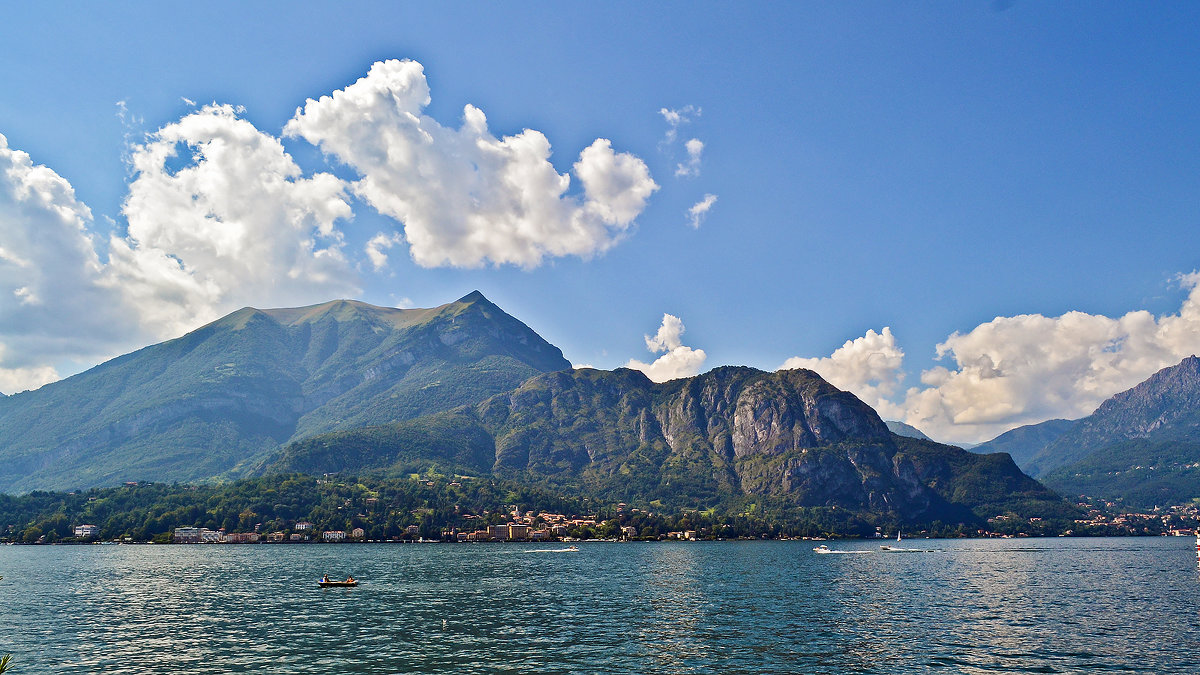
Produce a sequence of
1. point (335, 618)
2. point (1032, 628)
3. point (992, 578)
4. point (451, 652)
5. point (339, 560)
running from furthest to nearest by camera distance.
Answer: point (339, 560) → point (992, 578) → point (335, 618) → point (1032, 628) → point (451, 652)

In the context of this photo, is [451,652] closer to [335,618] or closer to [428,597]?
[335,618]

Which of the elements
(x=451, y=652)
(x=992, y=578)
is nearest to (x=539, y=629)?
(x=451, y=652)

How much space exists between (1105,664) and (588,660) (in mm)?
40979

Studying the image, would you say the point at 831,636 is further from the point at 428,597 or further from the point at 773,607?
the point at 428,597

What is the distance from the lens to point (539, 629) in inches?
2908

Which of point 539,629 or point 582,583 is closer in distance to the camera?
point 539,629

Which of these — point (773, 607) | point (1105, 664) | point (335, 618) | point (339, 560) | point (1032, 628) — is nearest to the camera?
point (1105, 664)

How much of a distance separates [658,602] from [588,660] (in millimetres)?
40382

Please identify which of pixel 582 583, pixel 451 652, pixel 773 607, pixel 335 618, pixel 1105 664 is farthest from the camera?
pixel 582 583

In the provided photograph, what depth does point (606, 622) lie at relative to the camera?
7888 cm

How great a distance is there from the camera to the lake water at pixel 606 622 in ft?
193

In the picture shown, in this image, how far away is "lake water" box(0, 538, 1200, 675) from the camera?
58.7m

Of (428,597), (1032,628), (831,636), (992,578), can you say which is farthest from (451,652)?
(992,578)

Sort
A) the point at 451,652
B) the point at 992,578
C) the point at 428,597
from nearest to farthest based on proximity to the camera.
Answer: the point at 451,652 → the point at 428,597 → the point at 992,578
